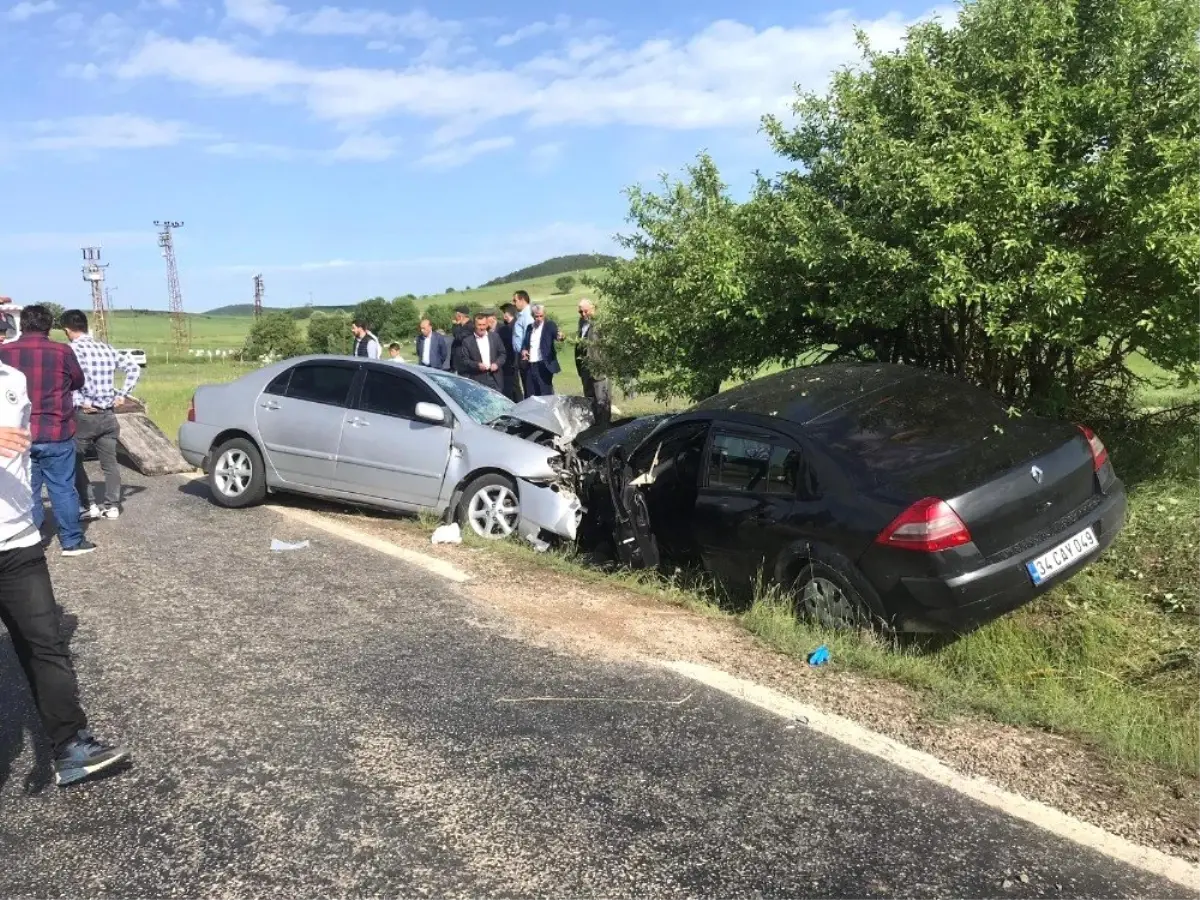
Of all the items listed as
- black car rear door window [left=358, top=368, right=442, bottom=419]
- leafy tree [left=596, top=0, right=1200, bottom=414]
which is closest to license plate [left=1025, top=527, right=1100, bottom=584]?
leafy tree [left=596, top=0, right=1200, bottom=414]

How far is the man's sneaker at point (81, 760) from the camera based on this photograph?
3520mm

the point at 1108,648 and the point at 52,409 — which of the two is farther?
the point at 52,409

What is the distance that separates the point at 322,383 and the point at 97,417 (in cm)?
205

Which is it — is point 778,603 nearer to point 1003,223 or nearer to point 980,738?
point 980,738

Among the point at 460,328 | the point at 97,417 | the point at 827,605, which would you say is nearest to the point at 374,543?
the point at 97,417

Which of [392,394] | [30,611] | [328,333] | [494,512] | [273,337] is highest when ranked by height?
[273,337]

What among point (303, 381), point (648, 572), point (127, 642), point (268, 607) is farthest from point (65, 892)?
point (303, 381)

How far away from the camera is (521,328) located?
12531 mm

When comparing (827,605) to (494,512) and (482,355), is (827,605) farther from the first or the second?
(482,355)

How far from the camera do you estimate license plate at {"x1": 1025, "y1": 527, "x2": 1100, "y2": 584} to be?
15.9 ft

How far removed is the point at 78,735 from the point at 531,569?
3.47 metres

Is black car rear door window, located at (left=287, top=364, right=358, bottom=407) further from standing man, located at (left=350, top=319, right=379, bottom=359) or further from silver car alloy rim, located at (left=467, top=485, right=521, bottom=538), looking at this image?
standing man, located at (left=350, top=319, right=379, bottom=359)

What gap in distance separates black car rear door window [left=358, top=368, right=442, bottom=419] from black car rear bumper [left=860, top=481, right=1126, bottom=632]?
15.3 feet

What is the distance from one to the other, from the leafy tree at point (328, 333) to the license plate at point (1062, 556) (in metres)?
74.3
